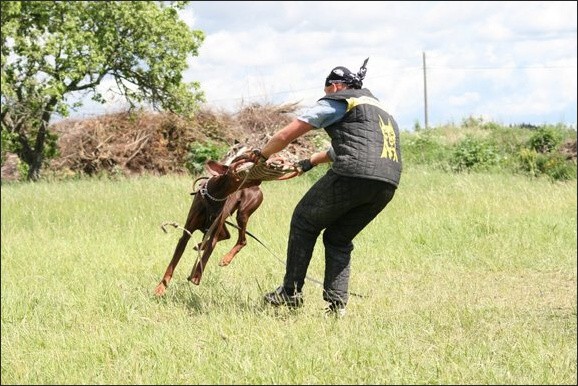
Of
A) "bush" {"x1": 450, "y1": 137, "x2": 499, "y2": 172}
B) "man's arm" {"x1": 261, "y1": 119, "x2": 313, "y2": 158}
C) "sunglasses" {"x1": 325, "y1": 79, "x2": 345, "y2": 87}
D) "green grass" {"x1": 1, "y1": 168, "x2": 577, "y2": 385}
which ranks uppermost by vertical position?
"sunglasses" {"x1": 325, "y1": 79, "x2": 345, "y2": 87}

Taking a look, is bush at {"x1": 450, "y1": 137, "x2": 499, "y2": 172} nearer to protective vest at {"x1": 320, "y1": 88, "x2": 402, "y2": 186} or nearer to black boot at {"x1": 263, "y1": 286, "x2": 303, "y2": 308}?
Result: black boot at {"x1": 263, "y1": 286, "x2": 303, "y2": 308}

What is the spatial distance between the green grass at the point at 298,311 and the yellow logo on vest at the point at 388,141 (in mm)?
1224

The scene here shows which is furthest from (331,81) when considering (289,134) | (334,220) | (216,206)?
(216,206)

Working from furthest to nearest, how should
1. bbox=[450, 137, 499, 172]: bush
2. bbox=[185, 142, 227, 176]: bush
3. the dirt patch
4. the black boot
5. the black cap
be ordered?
the dirt patch
bbox=[185, 142, 227, 176]: bush
bbox=[450, 137, 499, 172]: bush
the black boot
the black cap

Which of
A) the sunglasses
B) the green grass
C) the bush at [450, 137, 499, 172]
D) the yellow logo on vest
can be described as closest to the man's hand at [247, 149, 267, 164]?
the sunglasses

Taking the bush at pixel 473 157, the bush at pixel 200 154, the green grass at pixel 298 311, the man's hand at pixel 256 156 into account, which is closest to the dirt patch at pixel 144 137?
the bush at pixel 200 154

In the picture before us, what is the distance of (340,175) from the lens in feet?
19.9

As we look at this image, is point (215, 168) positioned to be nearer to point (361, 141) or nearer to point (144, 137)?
point (361, 141)

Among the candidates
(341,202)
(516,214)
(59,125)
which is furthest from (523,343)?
(59,125)

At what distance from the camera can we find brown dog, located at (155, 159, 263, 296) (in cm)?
691

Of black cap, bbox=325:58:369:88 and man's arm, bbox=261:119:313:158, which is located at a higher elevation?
black cap, bbox=325:58:369:88

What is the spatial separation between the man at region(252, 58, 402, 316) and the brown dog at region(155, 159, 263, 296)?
0.44 m

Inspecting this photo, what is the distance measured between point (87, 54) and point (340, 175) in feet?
62.0

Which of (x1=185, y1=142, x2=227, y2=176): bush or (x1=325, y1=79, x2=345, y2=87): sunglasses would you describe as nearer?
(x1=325, y1=79, x2=345, y2=87): sunglasses
